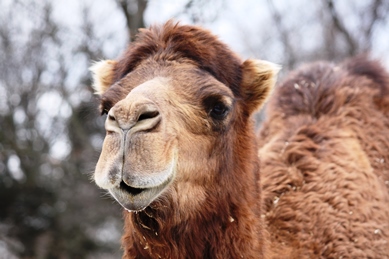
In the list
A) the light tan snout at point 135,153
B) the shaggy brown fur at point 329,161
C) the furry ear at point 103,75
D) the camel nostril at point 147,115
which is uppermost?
the camel nostril at point 147,115

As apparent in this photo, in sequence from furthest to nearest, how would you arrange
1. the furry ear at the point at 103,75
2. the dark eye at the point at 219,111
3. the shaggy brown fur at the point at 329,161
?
1. the shaggy brown fur at the point at 329,161
2. the furry ear at the point at 103,75
3. the dark eye at the point at 219,111

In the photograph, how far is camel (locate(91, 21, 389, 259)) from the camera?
126 inches

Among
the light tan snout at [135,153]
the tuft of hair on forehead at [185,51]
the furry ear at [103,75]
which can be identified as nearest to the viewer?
the light tan snout at [135,153]

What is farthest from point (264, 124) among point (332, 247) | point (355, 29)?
point (355, 29)

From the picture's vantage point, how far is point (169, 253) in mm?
3676

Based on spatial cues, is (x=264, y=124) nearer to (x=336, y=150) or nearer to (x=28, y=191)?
(x=336, y=150)

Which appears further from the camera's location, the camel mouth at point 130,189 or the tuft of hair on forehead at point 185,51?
the tuft of hair on forehead at point 185,51

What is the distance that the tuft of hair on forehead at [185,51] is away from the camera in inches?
155

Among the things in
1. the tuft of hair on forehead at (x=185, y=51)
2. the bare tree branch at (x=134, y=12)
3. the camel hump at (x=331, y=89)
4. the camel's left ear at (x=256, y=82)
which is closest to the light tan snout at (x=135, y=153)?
the tuft of hair on forehead at (x=185, y=51)

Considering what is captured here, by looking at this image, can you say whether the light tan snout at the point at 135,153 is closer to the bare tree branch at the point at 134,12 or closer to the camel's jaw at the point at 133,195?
the camel's jaw at the point at 133,195

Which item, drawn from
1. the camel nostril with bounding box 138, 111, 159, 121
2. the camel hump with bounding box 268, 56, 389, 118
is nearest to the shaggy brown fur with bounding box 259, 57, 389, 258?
the camel hump with bounding box 268, 56, 389, 118

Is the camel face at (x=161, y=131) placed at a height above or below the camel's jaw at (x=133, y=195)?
above

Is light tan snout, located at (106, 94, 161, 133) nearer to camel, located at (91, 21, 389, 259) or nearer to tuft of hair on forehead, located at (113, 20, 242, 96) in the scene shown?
camel, located at (91, 21, 389, 259)

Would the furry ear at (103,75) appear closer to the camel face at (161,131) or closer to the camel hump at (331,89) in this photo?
the camel face at (161,131)
